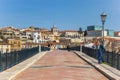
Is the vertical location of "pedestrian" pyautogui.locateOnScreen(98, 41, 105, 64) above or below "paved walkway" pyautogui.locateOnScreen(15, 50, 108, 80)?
above

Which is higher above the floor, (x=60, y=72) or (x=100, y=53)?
(x=100, y=53)

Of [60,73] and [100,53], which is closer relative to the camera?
[60,73]

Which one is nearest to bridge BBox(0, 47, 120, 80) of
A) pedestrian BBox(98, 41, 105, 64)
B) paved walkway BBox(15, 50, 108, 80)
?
paved walkway BBox(15, 50, 108, 80)

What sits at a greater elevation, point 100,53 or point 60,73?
point 100,53

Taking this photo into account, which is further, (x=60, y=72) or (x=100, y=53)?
(x=100, y=53)

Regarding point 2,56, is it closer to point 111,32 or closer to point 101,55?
point 101,55

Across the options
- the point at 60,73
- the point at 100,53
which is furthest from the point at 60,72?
the point at 100,53

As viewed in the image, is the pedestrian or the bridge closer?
the bridge

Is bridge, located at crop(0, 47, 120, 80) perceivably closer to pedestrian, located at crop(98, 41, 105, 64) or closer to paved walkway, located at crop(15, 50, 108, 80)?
paved walkway, located at crop(15, 50, 108, 80)

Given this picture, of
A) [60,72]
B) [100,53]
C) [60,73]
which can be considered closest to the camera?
[60,73]

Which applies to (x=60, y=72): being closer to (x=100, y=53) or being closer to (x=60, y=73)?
(x=60, y=73)

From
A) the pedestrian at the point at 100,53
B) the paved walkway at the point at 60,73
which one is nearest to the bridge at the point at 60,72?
the paved walkway at the point at 60,73

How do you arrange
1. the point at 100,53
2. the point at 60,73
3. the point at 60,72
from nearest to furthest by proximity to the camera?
the point at 60,73 → the point at 60,72 → the point at 100,53

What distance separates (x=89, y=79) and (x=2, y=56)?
18.5 ft
